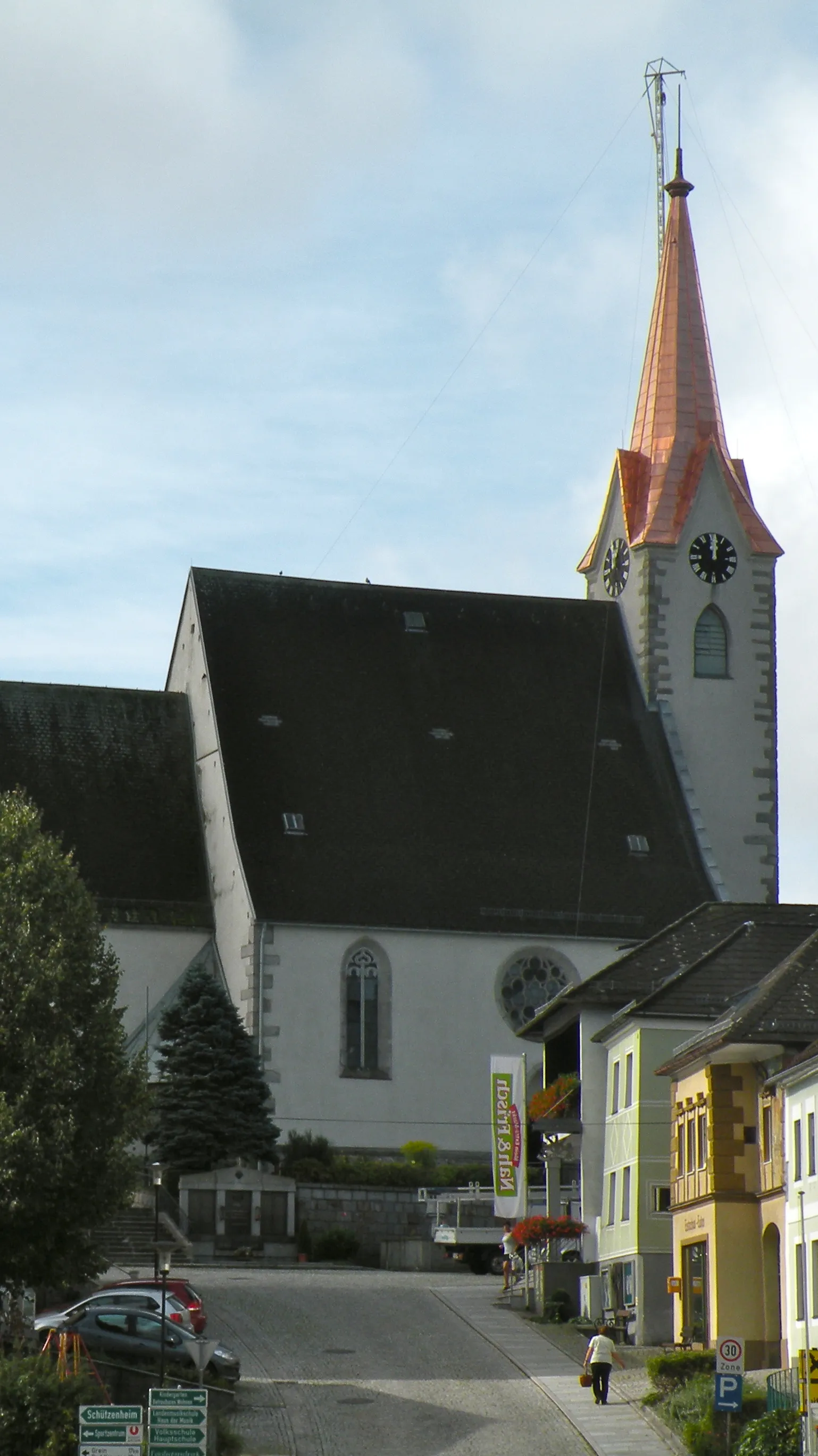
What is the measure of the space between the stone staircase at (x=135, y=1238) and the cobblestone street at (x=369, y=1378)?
3.88 feet

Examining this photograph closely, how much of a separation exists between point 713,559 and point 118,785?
1553 centimetres

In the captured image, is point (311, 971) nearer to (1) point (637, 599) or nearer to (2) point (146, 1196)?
(2) point (146, 1196)

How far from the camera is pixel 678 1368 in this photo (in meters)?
30.9

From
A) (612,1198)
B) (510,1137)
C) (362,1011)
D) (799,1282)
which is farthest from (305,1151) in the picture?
(799,1282)

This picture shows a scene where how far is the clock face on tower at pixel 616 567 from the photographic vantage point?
62000 millimetres

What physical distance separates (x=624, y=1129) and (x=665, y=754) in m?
19.2

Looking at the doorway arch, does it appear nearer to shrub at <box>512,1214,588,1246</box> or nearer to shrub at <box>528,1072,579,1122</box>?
shrub at <box>512,1214,588,1246</box>

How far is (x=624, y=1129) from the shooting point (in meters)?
41.5

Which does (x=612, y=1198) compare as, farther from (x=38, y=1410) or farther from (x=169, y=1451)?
(x=169, y=1451)

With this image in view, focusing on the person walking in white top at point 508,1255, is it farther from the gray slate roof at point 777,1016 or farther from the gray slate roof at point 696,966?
the gray slate roof at point 777,1016

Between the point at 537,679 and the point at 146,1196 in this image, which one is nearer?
the point at 146,1196

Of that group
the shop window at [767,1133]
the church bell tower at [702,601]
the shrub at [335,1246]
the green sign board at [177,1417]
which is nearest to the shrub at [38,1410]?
the green sign board at [177,1417]

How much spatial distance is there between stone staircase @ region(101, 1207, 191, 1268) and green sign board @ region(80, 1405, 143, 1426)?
16.7m

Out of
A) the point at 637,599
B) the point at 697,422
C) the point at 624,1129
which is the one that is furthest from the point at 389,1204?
the point at 697,422
